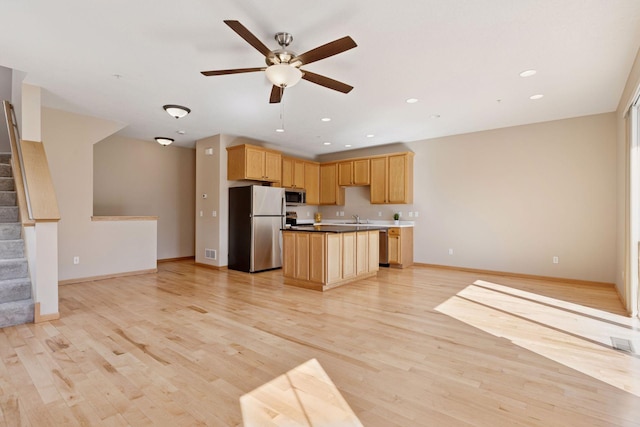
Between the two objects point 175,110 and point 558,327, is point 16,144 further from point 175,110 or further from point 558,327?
point 558,327

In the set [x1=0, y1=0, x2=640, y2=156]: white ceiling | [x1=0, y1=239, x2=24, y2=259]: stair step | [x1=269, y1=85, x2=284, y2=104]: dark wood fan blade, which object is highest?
[x1=0, y1=0, x2=640, y2=156]: white ceiling

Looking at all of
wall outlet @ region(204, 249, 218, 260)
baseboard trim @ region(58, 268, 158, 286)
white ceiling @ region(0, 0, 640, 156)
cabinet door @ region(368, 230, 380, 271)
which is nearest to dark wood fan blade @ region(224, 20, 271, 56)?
white ceiling @ region(0, 0, 640, 156)

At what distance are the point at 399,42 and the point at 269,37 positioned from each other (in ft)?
3.81

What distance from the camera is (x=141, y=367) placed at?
2.26 meters

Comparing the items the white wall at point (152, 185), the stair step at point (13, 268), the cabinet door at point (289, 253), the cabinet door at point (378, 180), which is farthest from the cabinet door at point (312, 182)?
the stair step at point (13, 268)

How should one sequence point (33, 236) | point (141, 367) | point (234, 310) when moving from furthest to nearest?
point (234, 310) → point (33, 236) → point (141, 367)

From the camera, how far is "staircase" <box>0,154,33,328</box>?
3.11m

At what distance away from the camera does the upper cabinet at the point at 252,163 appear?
19.9ft

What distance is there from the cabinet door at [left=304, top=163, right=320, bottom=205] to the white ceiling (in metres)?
2.61

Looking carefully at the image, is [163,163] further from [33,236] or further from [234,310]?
[234,310]

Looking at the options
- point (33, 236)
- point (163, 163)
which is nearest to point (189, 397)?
point (33, 236)

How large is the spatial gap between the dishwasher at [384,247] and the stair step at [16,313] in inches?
213

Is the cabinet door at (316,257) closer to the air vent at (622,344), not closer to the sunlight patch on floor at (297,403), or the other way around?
the sunlight patch on floor at (297,403)

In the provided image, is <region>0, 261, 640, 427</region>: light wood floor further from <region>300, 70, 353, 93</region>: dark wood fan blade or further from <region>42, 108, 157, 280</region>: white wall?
<region>300, 70, 353, 93</region>: dark wood fan blade
